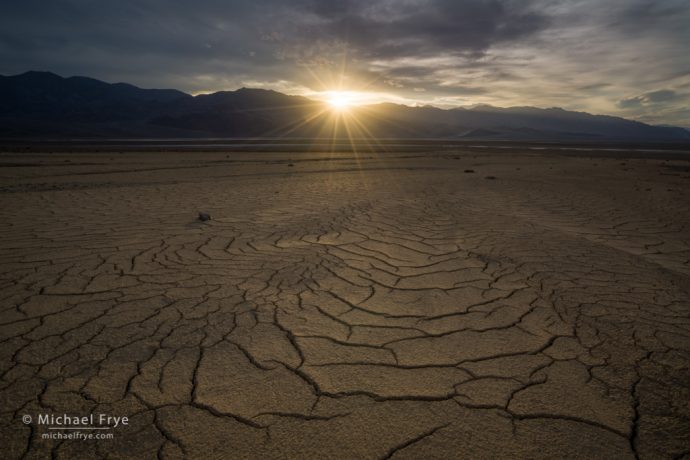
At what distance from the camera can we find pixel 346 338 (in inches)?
84.7

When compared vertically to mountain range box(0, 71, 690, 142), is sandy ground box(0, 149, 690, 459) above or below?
below

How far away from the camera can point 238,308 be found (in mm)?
2520

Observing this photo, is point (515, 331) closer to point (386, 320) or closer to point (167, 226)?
point (386, 320)

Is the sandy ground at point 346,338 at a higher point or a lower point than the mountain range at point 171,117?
lower

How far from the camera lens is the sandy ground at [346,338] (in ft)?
4.77

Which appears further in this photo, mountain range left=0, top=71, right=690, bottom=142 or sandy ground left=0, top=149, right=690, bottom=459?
mountain range left=0, top=71, right=690, bottom=142

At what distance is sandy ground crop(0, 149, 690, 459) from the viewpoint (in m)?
1.45

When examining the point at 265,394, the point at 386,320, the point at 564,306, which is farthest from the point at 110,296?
the point at 564,306

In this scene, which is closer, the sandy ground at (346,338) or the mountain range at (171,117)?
the sandy ground at (346,338)

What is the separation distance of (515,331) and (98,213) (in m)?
5.85

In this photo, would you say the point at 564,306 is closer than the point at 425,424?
No

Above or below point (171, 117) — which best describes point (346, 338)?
below

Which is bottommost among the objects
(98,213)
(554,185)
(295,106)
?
(98,213)

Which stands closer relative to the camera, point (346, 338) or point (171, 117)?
point (346, 338)
